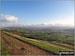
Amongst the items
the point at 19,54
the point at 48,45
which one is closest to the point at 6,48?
the point at 19,54

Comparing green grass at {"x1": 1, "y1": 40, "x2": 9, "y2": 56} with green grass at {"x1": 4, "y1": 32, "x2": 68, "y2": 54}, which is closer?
green grass at {"x1": 1, "y1": 40, "x2": 9, "y2": 56}

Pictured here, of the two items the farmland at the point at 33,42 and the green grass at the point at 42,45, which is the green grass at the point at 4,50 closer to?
the farmland at the point at 33,42

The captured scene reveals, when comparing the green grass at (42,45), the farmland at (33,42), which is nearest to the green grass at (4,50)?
the farmland at (33,42)

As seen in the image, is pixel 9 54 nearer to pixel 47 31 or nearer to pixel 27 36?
pixel 27 36

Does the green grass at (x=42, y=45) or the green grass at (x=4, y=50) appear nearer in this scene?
the green grass at (x=4, y=50)

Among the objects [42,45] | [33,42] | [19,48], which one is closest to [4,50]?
[19,48]

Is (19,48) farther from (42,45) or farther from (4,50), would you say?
(42,45)

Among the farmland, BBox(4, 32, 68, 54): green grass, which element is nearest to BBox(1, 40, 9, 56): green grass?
the farmland

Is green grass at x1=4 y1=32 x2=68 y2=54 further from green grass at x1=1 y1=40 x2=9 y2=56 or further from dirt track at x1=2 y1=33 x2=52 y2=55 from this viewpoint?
green grass at x1=1 y1=40 x2=9 y2=56
